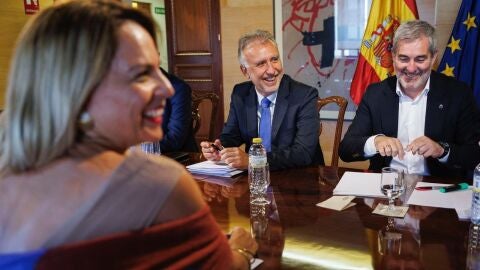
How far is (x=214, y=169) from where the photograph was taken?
6.16 feet

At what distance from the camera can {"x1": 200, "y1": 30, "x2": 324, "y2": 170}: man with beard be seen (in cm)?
215

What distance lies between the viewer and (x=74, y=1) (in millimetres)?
722

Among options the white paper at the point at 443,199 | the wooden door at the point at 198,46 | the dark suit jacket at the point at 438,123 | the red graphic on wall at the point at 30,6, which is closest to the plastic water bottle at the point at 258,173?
the white paper at the point at 443,199

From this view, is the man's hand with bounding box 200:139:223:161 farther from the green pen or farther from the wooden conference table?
the green pen

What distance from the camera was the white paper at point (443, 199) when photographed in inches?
54.0

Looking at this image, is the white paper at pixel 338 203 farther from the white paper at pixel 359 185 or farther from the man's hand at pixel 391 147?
the man's hand at pixel 391 147

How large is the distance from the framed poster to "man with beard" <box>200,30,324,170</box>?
1726mm

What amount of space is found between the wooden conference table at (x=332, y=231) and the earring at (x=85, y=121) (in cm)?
54

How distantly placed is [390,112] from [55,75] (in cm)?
178

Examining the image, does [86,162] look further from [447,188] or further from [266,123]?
[266,123]

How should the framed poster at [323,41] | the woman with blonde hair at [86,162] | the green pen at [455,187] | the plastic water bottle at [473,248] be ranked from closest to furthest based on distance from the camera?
1. the woman with blonde hair at [86,162]
2. the plastic water bottle at [473,248]
3. the green pen at [455,187]
4. the framed poster at [323,41]

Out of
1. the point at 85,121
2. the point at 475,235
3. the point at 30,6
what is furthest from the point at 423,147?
the point at 30,6

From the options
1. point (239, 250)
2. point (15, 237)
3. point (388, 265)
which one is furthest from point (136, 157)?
point (388, 265)

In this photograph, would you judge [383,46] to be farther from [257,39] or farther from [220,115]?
[220,115]
